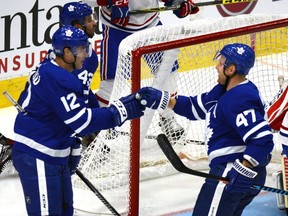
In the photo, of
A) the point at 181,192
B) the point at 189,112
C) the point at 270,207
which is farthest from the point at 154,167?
the point at 189,112

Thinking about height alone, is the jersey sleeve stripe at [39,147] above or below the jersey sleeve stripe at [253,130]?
below

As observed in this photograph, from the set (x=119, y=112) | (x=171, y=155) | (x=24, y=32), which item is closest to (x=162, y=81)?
(x=171, y=155)

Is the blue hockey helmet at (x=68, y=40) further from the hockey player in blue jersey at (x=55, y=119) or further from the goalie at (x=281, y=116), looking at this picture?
the goalie at (x=281, y=116)

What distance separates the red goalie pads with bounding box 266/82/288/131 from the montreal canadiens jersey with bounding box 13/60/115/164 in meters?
0.95

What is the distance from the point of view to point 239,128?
426 cm

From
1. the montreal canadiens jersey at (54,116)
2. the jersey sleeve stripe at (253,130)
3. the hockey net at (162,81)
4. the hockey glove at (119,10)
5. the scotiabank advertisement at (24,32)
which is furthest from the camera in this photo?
the scotiabank advertisement at (24,32)

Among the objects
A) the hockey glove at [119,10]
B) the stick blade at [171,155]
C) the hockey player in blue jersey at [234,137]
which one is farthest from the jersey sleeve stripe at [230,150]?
the hockey glove at [119,10]

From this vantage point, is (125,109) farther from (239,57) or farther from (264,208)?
(264,208)

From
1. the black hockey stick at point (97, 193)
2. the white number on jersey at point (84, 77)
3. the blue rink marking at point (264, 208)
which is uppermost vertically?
the white number on jersey at point (84, 77)

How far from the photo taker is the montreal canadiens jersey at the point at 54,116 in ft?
14.2

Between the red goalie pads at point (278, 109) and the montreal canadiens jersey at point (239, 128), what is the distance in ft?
1.56

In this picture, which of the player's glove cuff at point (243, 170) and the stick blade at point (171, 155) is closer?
the player's glove cuff at point (243, 170)

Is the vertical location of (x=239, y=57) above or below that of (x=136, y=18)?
above

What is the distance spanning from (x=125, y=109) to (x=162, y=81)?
1.07 m
